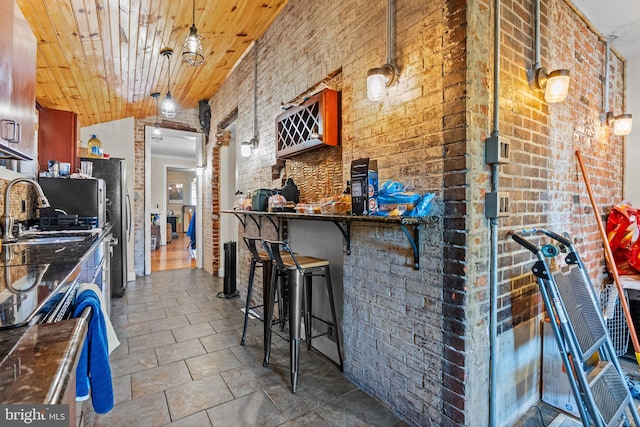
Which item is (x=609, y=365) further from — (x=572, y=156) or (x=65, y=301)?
(x=65, y=301)

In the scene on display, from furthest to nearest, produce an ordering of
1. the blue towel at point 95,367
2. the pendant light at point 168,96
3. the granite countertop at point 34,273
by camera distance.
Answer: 1. the pendant light at point 168,96
2. the blue towel at point 95,367
3. the granite countertop at point 34,273

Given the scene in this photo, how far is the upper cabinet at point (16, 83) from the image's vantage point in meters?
1.57

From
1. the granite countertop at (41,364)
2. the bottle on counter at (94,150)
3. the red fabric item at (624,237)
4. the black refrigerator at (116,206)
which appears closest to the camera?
the granite countertop at (41,364)

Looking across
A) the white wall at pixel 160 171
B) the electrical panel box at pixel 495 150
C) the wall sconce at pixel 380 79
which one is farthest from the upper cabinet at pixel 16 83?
the white wall at pixel 160 171

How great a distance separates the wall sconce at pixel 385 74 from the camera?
72.8 inches

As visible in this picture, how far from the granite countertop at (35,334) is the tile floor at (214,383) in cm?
112

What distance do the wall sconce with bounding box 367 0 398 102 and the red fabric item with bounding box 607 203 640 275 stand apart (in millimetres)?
2576

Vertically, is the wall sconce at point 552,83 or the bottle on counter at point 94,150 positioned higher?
the bottle on counter at point 94,150

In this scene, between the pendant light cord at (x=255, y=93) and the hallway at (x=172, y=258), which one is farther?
the hallway at (x=172, y=258)

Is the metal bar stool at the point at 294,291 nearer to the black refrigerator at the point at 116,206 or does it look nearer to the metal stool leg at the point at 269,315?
the metal stool leg at the point at 269,315

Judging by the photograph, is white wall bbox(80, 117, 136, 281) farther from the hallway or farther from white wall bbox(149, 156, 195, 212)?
white wall bbox(149, 156, 195, 212)

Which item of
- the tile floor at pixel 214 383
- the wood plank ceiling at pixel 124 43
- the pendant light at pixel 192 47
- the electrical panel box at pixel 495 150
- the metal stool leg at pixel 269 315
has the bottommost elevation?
the tile floor at pixel 214 383

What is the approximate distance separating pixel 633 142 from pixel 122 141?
279 inches

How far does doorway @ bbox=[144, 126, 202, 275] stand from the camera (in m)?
5.85
